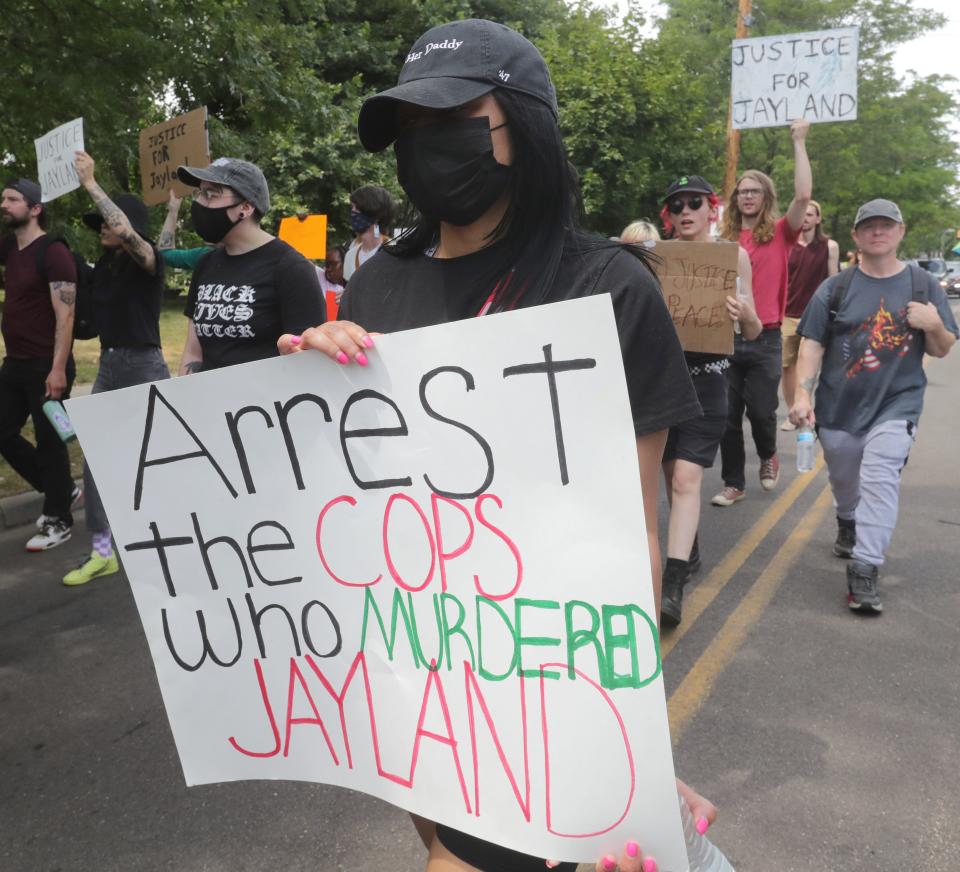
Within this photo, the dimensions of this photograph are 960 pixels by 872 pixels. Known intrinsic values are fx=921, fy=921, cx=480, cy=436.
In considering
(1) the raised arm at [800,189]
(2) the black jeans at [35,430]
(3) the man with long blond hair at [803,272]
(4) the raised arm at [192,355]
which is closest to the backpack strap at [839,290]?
(1) the raised arm at [800,189]

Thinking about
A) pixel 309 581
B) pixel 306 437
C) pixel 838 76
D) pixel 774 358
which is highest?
pixel 838 76

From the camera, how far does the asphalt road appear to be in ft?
8.51

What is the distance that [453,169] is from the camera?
4.98 feet

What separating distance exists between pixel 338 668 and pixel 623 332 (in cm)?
77

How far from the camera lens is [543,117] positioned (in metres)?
1.48

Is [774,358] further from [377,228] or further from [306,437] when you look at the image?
[306,437]

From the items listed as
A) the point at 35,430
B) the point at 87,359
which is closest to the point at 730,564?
the point at 35,430

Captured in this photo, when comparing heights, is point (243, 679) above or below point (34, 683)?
above

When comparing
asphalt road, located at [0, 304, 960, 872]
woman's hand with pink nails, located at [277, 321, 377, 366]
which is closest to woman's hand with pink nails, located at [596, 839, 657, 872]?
woman's hand with pink nails, located at [277, 321, 377, 366]

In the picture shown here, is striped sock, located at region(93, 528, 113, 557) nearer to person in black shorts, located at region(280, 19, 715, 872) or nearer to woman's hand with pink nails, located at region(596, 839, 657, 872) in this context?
person in black shorts, located at region(280, 19, 715, 872)

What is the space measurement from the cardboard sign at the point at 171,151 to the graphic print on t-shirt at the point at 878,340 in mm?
3622

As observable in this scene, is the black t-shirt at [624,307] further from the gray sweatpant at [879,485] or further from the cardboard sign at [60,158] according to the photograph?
the cardboard sign at [60,158]

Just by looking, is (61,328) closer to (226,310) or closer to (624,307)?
(226,310)

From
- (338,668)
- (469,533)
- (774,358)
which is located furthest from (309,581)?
(774,358)
